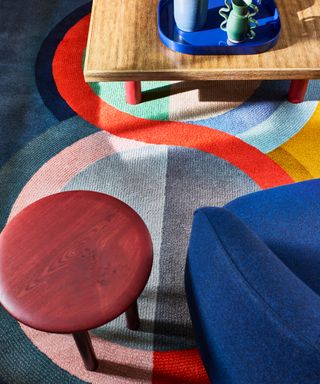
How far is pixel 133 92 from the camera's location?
186 centimetres

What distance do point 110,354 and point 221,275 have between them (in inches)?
26.2

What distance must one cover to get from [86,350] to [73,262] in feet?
0.86

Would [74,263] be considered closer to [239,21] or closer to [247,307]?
[247,307]

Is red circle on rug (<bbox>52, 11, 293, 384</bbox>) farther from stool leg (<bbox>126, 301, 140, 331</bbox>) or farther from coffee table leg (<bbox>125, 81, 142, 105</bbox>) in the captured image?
stool leg (<bbox>126, 301, 140, 331</bbox>)

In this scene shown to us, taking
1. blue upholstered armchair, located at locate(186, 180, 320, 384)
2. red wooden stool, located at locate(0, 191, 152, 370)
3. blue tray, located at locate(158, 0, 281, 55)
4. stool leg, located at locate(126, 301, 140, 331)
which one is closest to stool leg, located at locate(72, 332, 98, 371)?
red wooden stool, located at locate(0, 191, 152, 370)

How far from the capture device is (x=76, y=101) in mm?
1948

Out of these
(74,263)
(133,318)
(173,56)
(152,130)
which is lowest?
(133,318)

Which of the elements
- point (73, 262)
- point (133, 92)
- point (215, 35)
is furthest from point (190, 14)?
point (73, 262)

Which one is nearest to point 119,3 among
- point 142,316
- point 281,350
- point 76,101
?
point 76,101

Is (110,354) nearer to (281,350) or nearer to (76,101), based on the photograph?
(281,350)

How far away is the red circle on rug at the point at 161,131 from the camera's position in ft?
5.68

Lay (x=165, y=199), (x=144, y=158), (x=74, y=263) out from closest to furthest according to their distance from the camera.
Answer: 1. (x=74, y=263)
2. (x=165, y=199)
3. (x=144, y=158)

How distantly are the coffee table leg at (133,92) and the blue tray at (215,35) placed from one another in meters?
0.31

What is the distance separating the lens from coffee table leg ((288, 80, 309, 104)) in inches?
73.0
